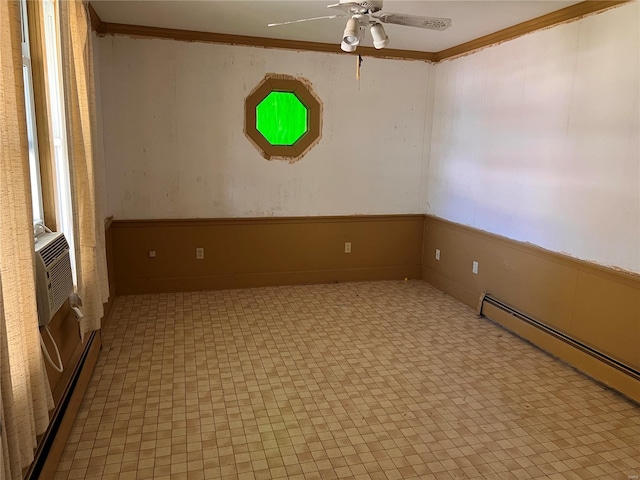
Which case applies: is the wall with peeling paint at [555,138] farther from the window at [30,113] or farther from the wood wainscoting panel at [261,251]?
the window at [30,113]

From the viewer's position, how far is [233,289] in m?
4.65

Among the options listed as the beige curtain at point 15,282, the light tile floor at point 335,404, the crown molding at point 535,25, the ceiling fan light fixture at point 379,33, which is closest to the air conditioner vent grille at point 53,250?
the beige curtain at point 15,282

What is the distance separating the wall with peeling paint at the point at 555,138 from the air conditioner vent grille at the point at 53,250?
10.2 ft

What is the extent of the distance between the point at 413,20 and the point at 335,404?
7.13 feet

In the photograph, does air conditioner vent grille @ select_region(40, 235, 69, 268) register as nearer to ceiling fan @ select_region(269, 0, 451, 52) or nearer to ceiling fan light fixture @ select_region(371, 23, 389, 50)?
ceiling fan @ select_region(269, 0, 451, 52)

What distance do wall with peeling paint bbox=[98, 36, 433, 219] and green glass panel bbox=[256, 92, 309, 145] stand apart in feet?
0.63

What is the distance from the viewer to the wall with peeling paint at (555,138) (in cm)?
285

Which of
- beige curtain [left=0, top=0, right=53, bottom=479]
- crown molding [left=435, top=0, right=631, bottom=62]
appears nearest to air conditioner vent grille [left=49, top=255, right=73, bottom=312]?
beige curtain [left=0, top=0, right=53, bottom=479]

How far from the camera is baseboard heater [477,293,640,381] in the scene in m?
2.85

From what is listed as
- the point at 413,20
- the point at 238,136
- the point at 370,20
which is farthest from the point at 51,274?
the point at 238,136

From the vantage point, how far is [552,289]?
11.2 feet

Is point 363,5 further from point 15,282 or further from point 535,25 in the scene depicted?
point 15,282

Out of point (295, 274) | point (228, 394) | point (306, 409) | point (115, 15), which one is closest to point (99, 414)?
point (228, 394)

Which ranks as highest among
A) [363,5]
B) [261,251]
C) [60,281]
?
[363,5]
